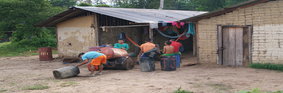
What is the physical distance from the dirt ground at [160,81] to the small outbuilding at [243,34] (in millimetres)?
696

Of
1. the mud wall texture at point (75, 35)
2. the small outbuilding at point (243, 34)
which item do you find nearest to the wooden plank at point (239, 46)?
the small outbuilding at point (243, 34)

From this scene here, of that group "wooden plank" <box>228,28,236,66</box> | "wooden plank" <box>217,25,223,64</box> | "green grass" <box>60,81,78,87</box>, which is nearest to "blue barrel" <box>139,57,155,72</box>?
"wooden plank" <box>217,25,223,64</box>

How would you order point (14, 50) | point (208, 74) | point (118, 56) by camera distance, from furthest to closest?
point (14, 50), point (118, 56), point (208, 74)

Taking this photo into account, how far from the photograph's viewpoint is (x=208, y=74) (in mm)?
10039

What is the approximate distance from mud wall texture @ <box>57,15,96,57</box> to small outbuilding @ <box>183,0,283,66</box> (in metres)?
5.35

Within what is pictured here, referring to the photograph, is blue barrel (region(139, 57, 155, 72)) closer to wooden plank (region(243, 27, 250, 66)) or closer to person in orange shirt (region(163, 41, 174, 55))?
person in orange shirt (region(163, 41, 174, 55))

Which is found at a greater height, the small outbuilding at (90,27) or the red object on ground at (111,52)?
the small outbuilding at (90,27)

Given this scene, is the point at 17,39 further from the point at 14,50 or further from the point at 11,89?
Result: the point at 11,89

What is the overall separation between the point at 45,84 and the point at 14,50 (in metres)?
14.2

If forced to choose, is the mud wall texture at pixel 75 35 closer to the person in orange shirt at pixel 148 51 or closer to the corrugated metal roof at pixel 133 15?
the corrugated metal roof at pixel 133 15

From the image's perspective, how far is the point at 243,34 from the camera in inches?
445

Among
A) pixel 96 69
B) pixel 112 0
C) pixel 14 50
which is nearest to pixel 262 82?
pixel 96 69

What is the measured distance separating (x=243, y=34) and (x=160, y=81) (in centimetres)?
428

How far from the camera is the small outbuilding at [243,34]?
34.7 ft
